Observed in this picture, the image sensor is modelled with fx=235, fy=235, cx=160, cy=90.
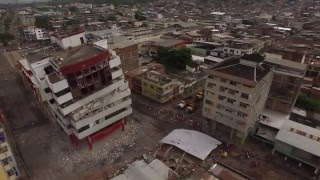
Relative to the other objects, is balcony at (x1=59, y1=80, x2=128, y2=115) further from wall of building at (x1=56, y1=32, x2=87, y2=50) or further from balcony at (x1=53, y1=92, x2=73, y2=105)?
wall of building at (x1=56, y1=32, x2=87, y2=50)

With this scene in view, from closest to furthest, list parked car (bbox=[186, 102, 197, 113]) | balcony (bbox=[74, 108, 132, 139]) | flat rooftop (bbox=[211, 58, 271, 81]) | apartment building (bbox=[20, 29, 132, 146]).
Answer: apartment building (bbox=[20, 29, 132, 146]), flat rooftop (bbox=[211, 58, 271, 81]), balcony (bbox=[74, 108, 132, 139]), parked car (bbox=[186, 102, 197, 113])

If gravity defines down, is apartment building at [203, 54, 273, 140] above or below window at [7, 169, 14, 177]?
above

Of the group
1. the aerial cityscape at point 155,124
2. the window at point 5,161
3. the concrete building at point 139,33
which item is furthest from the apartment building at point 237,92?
the concrete building at point 139,33

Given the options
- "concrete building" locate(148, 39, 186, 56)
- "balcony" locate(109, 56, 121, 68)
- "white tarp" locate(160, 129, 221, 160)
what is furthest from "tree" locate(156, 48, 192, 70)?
"white tarp" locate(160, 129, 221, 160)

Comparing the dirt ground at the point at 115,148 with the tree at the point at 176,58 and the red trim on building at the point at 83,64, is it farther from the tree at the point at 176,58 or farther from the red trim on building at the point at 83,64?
the tree at the point at 176,58

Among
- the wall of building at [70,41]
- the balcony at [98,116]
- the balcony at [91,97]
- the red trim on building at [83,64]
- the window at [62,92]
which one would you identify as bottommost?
the balcony at [98,116]

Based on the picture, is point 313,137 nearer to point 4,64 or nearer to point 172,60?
point 172,60

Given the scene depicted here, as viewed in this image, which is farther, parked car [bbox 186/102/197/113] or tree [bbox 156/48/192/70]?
tree [bbox 156/48/192/70]
